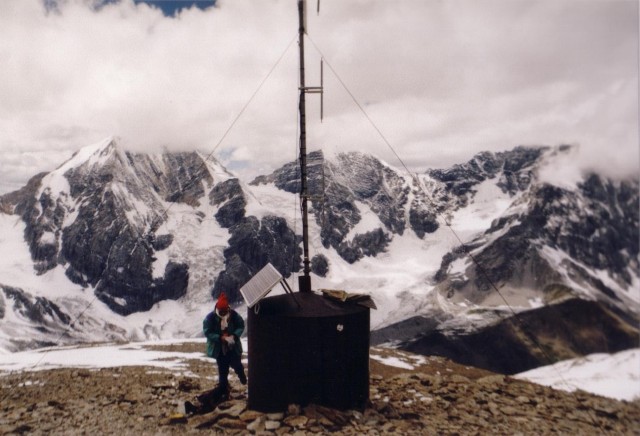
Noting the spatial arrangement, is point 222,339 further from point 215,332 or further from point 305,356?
point 305,356

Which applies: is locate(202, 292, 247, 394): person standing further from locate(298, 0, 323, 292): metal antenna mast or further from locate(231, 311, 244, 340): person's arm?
locate(298, 0, 323, 292): metal antenna mast

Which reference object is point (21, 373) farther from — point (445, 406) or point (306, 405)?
point (445, 406)

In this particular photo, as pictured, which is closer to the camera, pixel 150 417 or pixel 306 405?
pixel 306 405

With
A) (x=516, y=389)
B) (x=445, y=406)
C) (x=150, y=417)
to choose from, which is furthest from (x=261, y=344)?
(x=516, y=389)

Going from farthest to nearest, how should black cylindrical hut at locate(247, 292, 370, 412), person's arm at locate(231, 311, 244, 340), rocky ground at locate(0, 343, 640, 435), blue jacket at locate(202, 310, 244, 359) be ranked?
person's arm at locate(231, 311, 244, 340) < blue jacket at locate(202, 310, 244, 359) < black cylindrical hut at locate(247, 292, 370, 412) < rocky ground at locate(0, 343, 640, 435)

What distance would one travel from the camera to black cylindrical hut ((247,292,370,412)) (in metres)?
9.00

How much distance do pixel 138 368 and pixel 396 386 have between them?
10288 mm

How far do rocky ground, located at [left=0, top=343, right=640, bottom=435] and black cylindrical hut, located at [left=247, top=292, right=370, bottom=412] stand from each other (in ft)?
0.95

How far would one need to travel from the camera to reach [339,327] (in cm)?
910

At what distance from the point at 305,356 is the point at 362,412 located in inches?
69.2

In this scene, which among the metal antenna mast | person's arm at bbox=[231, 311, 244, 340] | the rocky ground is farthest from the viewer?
person's arm at bbox=[231, 311, 244, 340]

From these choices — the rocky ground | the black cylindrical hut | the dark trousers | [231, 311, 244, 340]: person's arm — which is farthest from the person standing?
the black cylindrical hut

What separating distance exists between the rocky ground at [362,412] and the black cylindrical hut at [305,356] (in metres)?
0.29

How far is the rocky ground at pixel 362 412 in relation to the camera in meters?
8.68
